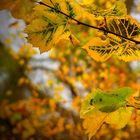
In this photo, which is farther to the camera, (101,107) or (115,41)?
(115,41)

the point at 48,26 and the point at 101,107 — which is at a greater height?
the point at 48,26

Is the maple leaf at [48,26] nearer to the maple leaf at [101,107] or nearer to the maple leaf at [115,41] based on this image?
the maple leaf at [115,41]

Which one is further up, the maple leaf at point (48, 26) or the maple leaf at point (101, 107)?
the maple leaf at point (48, 26)

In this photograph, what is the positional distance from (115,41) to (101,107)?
0.23m

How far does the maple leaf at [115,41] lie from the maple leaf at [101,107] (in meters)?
0.13

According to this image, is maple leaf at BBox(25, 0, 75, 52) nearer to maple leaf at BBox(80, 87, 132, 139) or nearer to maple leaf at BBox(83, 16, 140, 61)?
maple leaf at BBox(83, 16, 140, 61)

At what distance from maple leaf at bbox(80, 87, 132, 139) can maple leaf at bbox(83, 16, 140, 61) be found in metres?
0.13

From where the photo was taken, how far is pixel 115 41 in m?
0.88

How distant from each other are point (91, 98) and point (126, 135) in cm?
734

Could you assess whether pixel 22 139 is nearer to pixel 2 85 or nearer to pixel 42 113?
pixel 42 113

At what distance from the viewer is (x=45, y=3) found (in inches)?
32.9

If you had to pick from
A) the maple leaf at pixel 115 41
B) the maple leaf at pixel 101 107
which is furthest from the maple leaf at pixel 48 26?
the maple leaf at pixel 101 107

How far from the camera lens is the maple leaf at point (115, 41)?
875mm

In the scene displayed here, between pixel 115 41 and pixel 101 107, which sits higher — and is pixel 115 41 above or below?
above
